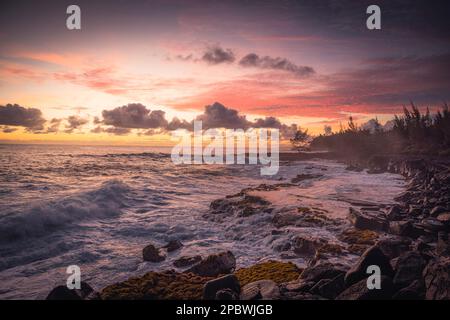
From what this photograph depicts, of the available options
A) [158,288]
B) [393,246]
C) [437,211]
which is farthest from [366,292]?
[437,211]

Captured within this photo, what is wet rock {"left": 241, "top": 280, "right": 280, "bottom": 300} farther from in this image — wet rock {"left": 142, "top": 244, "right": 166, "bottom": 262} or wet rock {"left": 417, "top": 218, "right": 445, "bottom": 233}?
wet rock {"left": 417, "top": 218, "right": 445, "bottom": 233}

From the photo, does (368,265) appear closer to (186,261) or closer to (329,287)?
(329,287)

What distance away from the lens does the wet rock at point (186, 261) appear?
32.2ft

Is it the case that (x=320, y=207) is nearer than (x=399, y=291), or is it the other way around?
(x=399, y=291)

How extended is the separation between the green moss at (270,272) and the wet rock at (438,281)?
124 inches

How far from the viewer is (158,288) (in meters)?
7.92

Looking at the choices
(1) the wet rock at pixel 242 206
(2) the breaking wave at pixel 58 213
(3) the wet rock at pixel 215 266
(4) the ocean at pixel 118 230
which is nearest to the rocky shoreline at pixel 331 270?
(3) the wet rock at pixel 215 266

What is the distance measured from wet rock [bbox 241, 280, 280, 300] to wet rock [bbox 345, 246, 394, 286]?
67.6 inches

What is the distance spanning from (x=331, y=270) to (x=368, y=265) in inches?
34.1

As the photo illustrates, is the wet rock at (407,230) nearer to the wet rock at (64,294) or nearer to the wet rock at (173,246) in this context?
the wet rock at (173,246)
